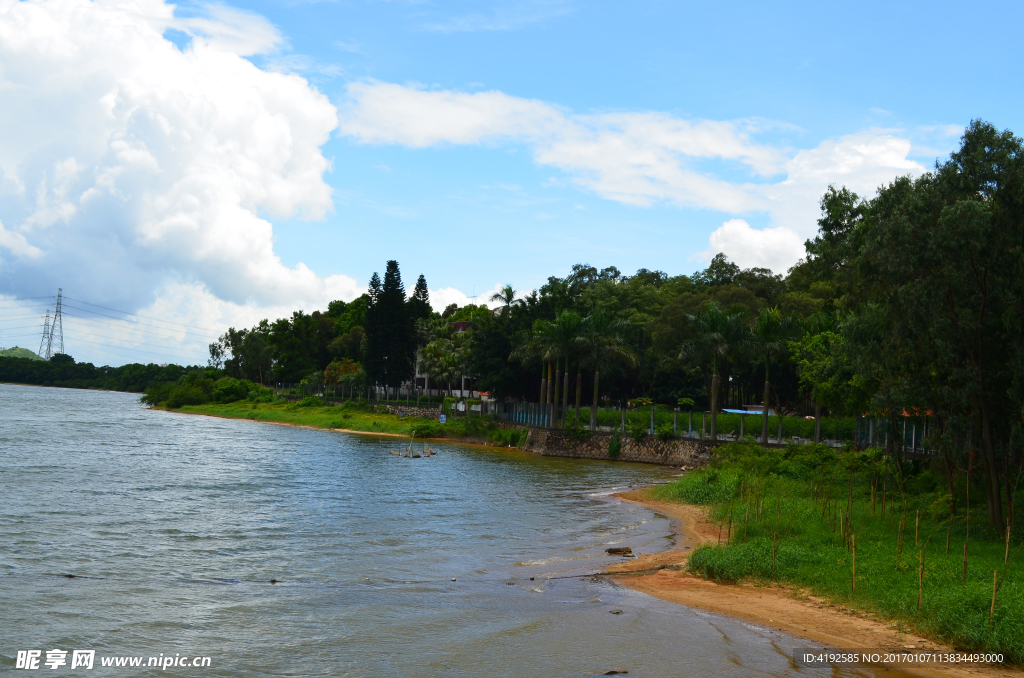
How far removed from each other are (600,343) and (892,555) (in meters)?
45.5

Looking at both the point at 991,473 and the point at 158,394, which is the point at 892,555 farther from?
the point at 158,394

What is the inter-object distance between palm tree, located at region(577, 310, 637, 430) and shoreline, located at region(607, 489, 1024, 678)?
1581 inches

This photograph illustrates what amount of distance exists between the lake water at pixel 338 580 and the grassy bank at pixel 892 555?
2.24 meters

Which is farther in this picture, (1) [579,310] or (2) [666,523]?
(1) [579,310]

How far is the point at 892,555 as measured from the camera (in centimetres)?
1521

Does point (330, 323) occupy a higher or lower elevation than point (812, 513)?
higher

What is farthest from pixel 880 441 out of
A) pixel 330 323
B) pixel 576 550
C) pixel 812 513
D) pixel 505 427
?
pixel 330 323

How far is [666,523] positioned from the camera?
25906 millimetres

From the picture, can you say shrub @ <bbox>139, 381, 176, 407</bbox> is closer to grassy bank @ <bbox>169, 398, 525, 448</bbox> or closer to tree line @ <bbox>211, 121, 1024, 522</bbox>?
grassy bank @ <bbox>169, 398, 525, 448</bbox>

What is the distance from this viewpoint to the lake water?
460 inches

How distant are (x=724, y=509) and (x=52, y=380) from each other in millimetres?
189691

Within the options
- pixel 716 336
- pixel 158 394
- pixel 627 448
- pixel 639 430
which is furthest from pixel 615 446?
pixel 158 394

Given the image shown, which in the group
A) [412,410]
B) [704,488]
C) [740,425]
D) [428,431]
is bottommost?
[428,431]

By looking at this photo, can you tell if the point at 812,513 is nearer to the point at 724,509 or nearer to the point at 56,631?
the point at 724,509
